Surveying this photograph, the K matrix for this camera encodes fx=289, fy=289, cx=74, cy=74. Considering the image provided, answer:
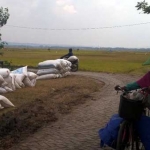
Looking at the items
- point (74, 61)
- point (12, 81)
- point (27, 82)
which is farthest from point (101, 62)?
point (12, 81)

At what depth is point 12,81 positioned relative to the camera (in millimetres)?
9906

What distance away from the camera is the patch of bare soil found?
5460 millimetres

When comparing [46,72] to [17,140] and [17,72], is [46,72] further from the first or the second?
[17,140]

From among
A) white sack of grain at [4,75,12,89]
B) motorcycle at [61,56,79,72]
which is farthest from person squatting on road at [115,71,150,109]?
motorcycle at [61,56,79,72]

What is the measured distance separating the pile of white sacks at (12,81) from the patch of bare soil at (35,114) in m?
0.76

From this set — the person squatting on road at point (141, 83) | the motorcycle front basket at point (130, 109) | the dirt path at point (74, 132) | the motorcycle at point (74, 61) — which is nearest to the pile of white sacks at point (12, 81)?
the dirt path at point (74, 132)

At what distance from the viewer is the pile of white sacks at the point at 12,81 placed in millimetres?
8906

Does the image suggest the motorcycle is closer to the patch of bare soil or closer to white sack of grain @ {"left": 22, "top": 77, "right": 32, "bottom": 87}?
white sack of grain @ {"left": 22, "top": 77, "right": 32, "bottom": 87}

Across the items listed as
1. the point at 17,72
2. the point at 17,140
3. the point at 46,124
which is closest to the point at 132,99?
the point at 17,140

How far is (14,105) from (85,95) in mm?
2962

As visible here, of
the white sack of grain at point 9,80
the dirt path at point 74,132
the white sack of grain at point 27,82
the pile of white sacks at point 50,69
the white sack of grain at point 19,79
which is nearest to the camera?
the dirt path at point 74,132

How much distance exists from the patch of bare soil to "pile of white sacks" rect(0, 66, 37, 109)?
756mm

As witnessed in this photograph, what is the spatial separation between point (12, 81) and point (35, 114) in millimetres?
3357

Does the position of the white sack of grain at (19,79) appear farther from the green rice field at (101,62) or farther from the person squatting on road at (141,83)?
Answer: the person squatting on road at (141,83)
